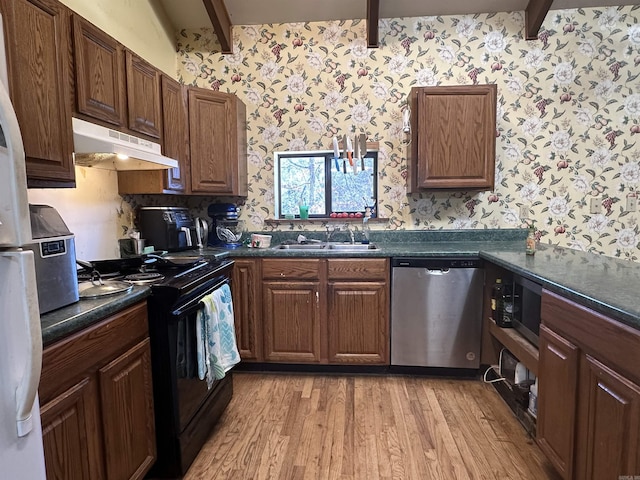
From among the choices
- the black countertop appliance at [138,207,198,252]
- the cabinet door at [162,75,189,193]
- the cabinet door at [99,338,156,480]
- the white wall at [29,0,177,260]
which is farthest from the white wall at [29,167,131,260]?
the cabinet door at [99,338,156,480]

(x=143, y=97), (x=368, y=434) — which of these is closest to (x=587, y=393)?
(x=368, y=434)

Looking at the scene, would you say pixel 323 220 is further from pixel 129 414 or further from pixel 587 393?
pixel 587 393

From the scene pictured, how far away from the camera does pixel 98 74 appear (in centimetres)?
176

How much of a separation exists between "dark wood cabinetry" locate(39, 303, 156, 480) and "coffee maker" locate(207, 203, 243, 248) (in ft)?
4.79

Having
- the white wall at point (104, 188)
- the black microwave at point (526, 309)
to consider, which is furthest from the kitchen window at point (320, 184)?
the black microwave at point (526, 309)

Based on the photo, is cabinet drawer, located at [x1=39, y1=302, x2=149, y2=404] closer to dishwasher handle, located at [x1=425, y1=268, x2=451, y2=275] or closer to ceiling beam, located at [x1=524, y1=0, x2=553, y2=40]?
dishwasher handle, located at [x1=425, y1=268, x2=451, y2=275]

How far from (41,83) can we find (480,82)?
2.90 metres

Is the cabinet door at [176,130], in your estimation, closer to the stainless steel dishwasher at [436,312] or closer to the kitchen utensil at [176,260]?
the kitchen utensil at [176,260]

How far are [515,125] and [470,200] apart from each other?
69cm

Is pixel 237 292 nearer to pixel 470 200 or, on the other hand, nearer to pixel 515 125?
pixel 470 200

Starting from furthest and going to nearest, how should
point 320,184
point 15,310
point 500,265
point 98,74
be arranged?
point 320,184, point 500,265, point 98,74, point 15,310

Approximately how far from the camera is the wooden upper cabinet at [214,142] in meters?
2.71

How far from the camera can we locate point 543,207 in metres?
2.96

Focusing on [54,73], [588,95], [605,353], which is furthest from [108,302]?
[588,95]
